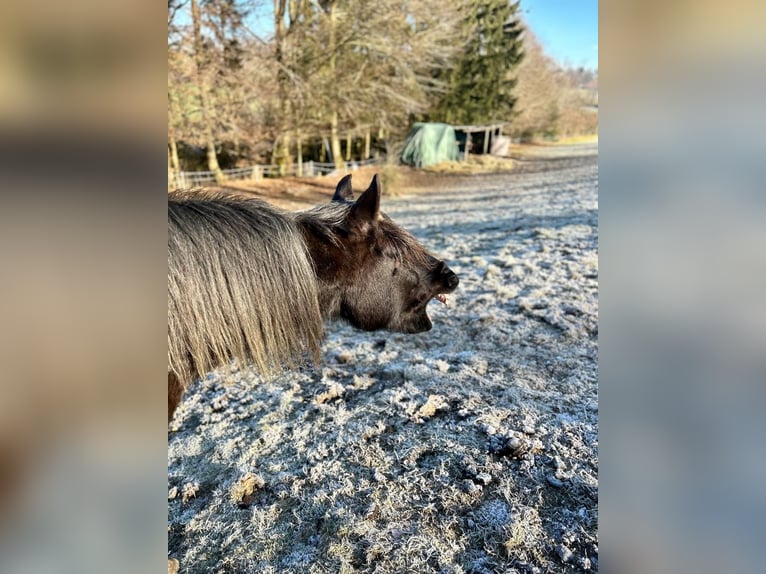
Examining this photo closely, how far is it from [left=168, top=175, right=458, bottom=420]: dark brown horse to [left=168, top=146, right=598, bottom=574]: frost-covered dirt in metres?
0.34

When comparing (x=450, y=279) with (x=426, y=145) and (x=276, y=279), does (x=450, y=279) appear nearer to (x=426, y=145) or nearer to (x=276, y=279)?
(x=276, y=279)

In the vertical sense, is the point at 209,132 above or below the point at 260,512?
above

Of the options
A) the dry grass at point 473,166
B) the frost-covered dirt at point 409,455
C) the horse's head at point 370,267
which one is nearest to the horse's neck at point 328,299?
the horse's head at point 370,267

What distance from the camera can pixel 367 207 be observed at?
1.96 meters

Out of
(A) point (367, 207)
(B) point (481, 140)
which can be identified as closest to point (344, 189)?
(A) point (367, 207)

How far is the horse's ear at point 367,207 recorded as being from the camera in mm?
1907

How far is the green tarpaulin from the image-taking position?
21.0 metres

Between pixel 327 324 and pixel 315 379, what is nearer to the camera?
pixel 327 324

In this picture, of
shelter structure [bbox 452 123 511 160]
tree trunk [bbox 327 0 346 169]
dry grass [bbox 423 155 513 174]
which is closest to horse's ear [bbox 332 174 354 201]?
tree trunk [bbox 327 0 346 169]

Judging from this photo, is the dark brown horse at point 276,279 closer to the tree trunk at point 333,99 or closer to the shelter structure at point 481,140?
the tree trunk at point 333,99
